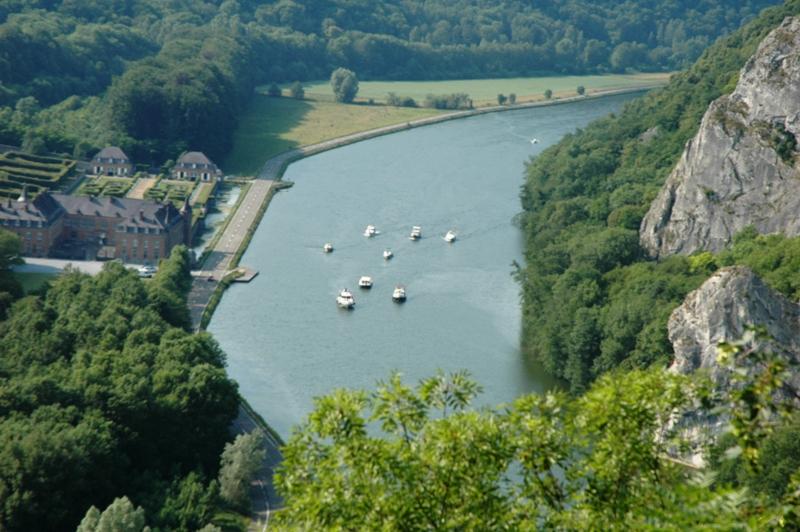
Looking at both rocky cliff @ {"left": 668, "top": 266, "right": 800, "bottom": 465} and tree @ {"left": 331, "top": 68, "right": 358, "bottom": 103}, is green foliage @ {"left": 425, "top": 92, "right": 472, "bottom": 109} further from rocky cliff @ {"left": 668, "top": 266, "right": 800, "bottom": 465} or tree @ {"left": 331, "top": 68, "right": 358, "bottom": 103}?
rocky cliff @ {"left": 668, "top": 266, "right": 800, "bottom": 465}

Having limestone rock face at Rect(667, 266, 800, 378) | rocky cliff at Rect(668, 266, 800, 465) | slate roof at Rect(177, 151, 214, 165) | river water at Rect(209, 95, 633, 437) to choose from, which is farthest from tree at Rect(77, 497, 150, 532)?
slate roof at Rect(177, 151, 214, 165)

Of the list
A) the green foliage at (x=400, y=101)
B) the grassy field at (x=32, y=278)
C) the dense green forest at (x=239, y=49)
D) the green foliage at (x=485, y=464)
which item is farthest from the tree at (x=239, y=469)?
the green foliage at (x=400, y=101)

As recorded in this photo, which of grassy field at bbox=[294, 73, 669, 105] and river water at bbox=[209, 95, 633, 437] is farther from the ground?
river water at bbox=[209, 95, 633, 437]

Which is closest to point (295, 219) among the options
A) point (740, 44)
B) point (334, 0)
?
point (740, 44)

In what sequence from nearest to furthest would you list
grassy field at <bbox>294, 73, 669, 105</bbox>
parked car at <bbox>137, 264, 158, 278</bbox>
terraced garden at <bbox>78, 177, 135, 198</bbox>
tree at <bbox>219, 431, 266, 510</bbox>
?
tree at <bbox>219, 431, 266, 510</bbox>
parked car at <bbox>137, 264, 158, 278</bbox>
terraced garden at <bbox>78, 177, 135, 198</bbox>
grassy field at <bbox>294, 73, 669, 105</bbox>

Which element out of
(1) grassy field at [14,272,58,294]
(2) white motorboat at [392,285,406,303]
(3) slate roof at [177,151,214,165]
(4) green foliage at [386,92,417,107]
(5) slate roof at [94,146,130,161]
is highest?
(1) grassy field at [14,272,58,294]

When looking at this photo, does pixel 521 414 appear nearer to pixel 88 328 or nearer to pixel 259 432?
pixel 259 432

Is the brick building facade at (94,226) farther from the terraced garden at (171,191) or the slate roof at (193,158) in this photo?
the slate roof at (193,158)
